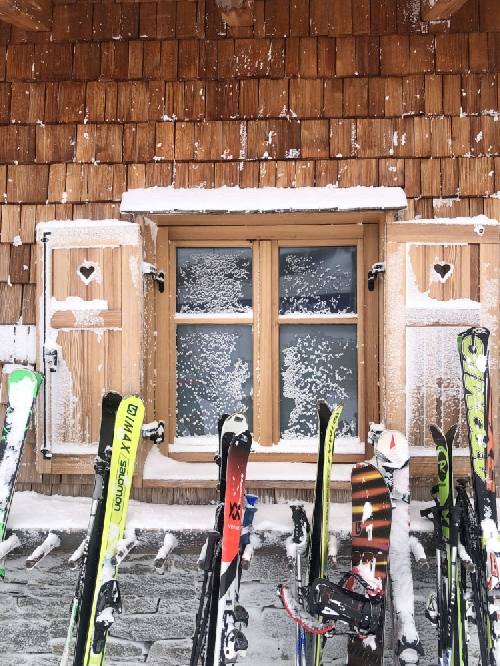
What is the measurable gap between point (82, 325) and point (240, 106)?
1367 mm

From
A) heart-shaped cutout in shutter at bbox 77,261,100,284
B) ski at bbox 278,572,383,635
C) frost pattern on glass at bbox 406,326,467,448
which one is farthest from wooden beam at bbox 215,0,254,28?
ski at bbox 278,572,383,635

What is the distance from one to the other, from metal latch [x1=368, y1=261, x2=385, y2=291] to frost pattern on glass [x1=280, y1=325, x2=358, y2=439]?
27 cm

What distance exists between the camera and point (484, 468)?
2609mm

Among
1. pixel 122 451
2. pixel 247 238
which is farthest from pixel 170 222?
pixel 122 451

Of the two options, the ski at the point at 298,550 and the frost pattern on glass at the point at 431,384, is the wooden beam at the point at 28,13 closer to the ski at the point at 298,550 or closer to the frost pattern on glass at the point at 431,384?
the frost pattern on glass at the point at 431,384

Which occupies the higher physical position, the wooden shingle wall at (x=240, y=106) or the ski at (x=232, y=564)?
the wooden shingle wall at (x=240, y=106)

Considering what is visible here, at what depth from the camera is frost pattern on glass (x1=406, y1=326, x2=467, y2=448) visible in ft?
9.87

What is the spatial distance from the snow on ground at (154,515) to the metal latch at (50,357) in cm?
67

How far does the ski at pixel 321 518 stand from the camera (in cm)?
260

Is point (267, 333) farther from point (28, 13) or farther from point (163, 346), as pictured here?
point (28, 13)

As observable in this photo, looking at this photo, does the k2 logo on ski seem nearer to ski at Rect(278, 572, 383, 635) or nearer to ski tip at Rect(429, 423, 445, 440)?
ski at Rect(278, 572, 383, 635)

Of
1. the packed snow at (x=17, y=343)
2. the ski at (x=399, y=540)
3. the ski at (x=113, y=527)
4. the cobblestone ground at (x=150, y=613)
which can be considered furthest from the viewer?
the packed snow at (x=17, y=343)

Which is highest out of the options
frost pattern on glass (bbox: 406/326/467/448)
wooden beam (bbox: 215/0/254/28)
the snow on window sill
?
wooden beam (bbox: 215/0/254/28)

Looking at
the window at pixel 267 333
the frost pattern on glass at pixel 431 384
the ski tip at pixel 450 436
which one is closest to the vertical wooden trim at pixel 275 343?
the window at pixel 267 333
